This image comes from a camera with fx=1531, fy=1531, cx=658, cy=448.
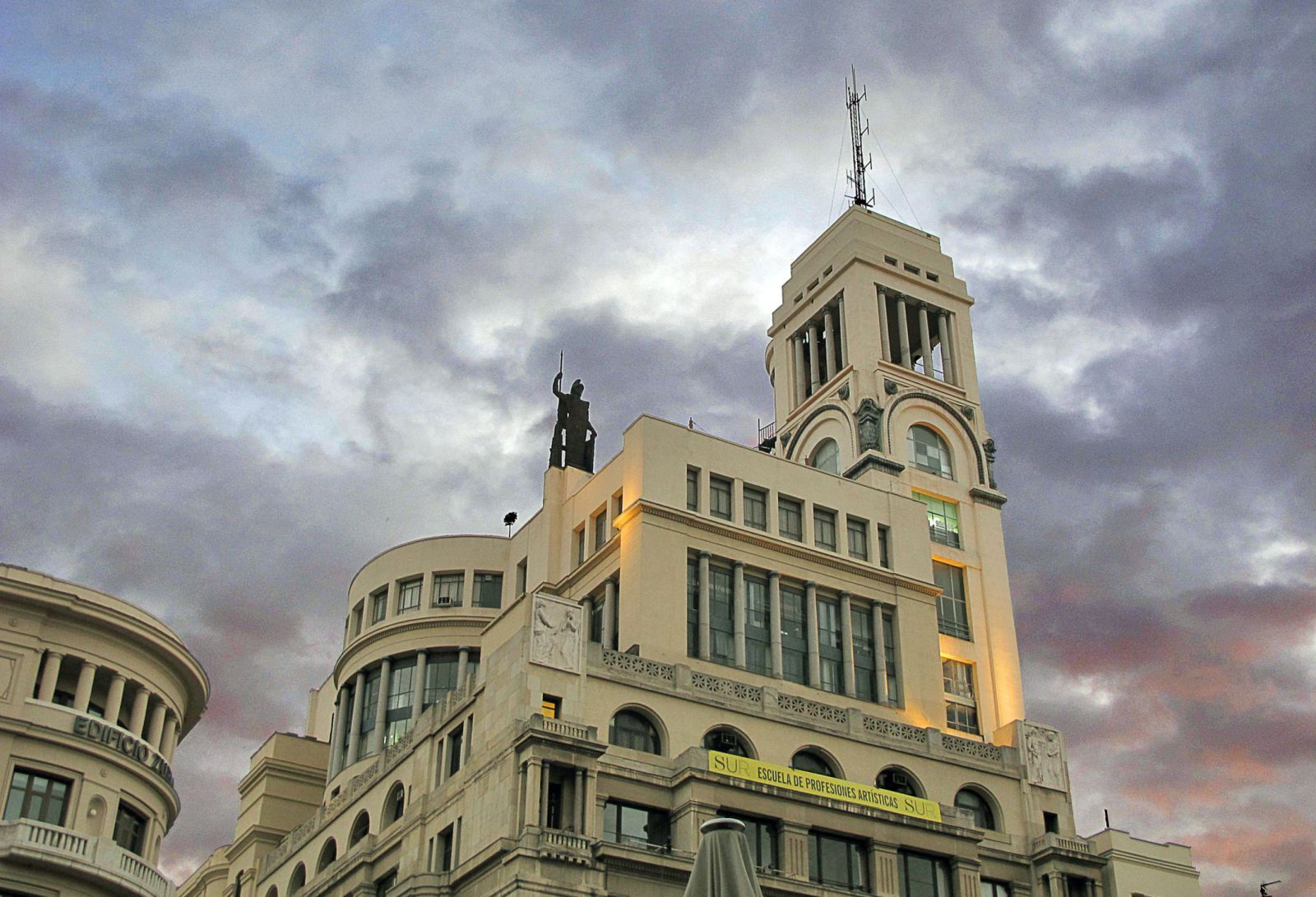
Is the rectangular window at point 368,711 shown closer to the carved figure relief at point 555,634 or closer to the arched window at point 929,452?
the carved figure relief at point 555,634


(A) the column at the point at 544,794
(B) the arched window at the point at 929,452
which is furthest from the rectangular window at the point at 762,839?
(B) the arched window at the point at 929,452

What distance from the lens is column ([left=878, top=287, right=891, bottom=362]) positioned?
10106cm

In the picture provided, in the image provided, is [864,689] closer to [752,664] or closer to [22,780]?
[752,664]

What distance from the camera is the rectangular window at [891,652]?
81375 millimetres

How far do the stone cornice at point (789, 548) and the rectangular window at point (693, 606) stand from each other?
2050 mm

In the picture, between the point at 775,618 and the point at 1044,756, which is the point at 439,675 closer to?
the point at 775,618

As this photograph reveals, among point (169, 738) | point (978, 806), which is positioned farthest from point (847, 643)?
point (169, 738)

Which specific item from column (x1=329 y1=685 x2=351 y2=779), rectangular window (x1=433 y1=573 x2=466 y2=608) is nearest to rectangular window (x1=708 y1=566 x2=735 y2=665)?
rectangular window (x1=433 y1=573 x2=466 y2=608)

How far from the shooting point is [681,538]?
78.9 metres

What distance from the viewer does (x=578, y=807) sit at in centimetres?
6388

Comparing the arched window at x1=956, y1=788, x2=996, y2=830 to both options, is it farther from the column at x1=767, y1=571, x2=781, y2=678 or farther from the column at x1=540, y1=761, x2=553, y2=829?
the column at x1=540, y1=761, x2=553, y2=829

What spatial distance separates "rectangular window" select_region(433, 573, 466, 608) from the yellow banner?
33005 mm

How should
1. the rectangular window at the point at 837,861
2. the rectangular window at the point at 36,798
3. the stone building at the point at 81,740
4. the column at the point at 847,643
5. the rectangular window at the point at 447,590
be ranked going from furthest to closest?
the rectangular window at the point at 447,590 → the column at the point at 847,643 → the rectangular window at the point at 837,861 → the rectangular window at the point at 36,798 → the stone building at the point at 81,740

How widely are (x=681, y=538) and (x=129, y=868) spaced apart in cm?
3083
